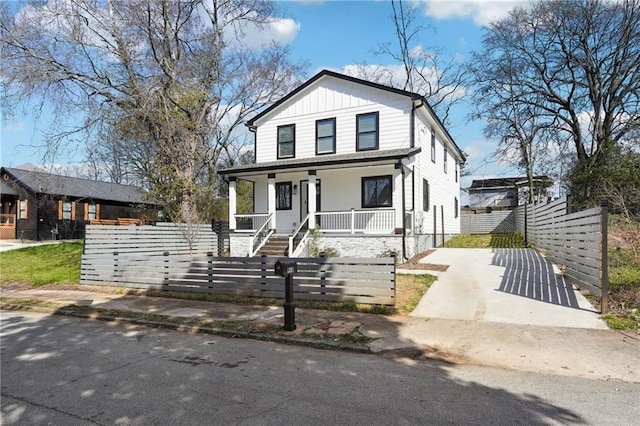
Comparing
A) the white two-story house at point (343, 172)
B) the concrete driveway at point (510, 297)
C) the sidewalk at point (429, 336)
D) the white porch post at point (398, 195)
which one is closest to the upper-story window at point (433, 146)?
the white two-story house at point (343, 172)

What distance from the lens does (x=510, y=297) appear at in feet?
28.7

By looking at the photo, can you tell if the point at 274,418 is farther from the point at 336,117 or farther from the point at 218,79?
the point at 218,79

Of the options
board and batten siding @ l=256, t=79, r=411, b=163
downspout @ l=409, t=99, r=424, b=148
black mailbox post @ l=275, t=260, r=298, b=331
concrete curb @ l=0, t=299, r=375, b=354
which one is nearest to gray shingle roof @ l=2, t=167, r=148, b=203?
board and batten siding @ l=256, t=79, r=411, b=163

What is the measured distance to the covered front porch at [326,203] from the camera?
15.5m

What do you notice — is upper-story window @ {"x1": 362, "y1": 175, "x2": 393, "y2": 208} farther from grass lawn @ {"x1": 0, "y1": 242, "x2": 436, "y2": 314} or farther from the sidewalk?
the sidewalk

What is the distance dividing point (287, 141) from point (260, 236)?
4990 mm

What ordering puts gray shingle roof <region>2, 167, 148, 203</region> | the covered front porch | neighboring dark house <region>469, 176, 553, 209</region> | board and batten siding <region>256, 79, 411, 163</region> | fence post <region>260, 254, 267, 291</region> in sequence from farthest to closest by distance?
neighboring dark house <region>469, 176, 553, 209</region> → gray shingle roof <region>2, 167, 148, 203</region> → board and batten siding <region>256, 79, 411, 163</region> → the covered front porch → fence post <region>260, 254, 267, 291</region>

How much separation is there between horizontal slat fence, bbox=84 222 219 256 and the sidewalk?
203 inches

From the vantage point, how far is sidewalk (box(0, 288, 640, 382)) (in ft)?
17.1

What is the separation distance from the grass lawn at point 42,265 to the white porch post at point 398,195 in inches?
442

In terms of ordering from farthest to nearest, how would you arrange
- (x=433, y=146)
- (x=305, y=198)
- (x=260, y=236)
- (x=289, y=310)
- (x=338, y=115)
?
1. (x=433, y=146)
2. (x=305, y=198)
3. (x=338, y=115)
4. (x=260, y=236)
5. (x=289, y=310)

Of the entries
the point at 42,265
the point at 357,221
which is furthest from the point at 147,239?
the point at 357,221

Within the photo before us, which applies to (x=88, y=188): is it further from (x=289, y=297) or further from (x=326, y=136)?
(x=289, y=297)

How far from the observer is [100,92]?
19875mm
